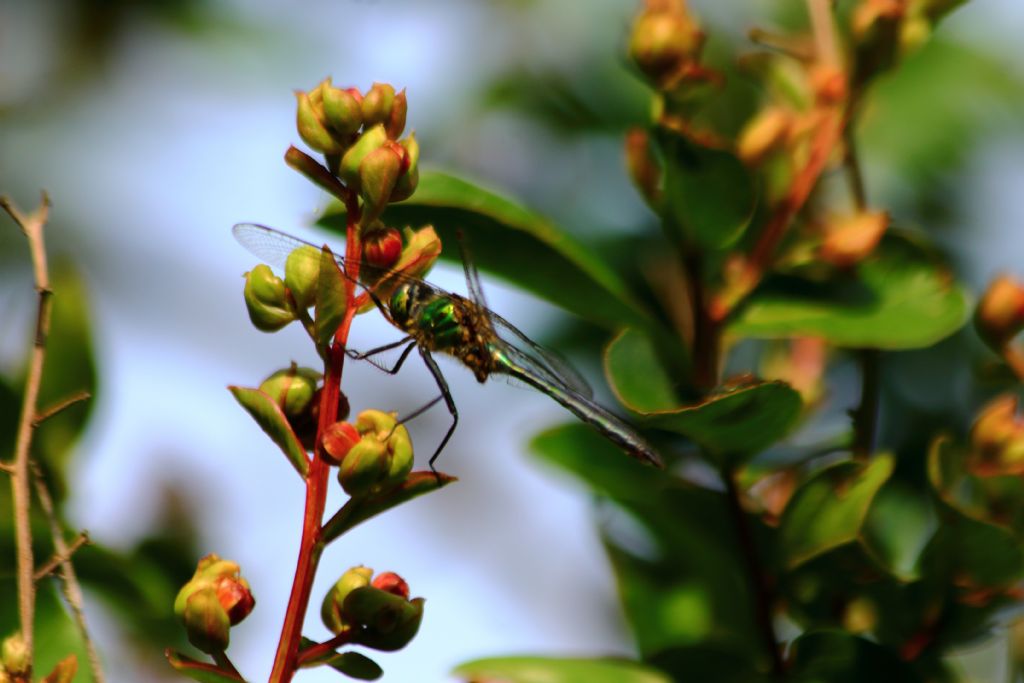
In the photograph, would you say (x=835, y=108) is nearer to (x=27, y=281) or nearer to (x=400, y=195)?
(x=400, y=195)

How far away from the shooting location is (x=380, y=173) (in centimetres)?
114

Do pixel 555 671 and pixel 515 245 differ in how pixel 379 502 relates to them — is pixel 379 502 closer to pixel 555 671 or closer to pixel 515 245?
pixel 555 671

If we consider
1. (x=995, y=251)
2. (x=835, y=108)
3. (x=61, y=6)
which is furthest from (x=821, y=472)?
(x=61, y=6)

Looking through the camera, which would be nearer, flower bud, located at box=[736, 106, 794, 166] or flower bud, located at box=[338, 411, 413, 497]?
flower bud, located at box=[338, 411, 413, 497]

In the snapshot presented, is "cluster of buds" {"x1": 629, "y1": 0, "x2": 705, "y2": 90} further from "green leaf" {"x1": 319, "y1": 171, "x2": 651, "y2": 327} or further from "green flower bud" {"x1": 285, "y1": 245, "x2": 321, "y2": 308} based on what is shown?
"green flower bud" {"x1": 285, "y1": 245, "x2": 321, "y2": 308}

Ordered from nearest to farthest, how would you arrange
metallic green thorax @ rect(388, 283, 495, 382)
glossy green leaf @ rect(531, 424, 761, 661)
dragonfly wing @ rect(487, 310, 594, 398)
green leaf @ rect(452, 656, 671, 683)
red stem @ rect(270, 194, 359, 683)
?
red stem @ rect(270, 194, 359, 683) → green leaf @ rect(452, 656, 671, 683) → metallic green thorax @ rect(388, 283, 495, 382) → glossy green leaf @ rect(531, 424, 761, 661) → dragonfly wing @ rect(487, 310, 594, 398)

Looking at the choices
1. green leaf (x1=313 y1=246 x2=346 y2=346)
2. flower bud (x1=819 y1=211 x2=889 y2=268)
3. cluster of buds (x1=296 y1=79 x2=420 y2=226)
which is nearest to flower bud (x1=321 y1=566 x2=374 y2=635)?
green leaf (x1=313 y1=246 x2=346 y2=346)

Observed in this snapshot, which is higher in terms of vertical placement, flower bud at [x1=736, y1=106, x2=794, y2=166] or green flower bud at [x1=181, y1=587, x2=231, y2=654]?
flower bud at [x1=736, y1=106, x2=794, y2=166]

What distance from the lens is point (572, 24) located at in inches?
126

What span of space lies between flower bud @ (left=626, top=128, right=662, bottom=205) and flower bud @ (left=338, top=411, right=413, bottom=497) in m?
0.66

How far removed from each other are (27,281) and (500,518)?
54.4 inches

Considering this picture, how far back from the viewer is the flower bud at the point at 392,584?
112 cm

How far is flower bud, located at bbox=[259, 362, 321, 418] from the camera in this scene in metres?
1.19

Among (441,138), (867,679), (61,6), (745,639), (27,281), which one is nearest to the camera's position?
(867,679)
